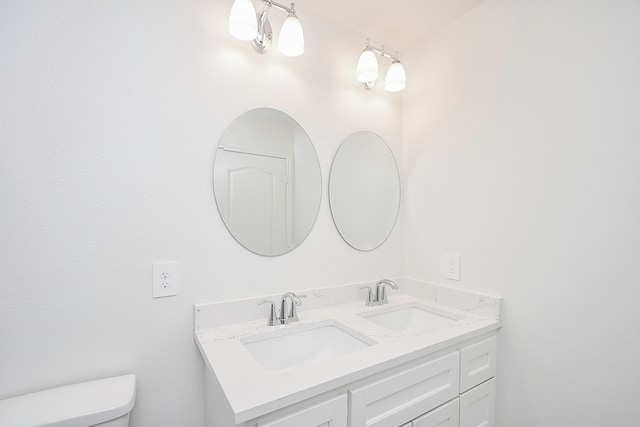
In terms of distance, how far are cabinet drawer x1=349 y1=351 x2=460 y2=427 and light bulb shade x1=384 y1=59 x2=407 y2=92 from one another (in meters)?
1.34

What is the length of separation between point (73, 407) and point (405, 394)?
40.1 inches

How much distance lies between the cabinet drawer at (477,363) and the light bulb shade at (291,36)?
4.77 ft

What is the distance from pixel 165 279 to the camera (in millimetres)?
1107

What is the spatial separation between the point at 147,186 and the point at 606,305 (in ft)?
5.70

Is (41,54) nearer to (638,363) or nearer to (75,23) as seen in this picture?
(75,23)

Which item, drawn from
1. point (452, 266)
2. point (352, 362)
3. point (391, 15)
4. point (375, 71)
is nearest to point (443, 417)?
point (352, 362)

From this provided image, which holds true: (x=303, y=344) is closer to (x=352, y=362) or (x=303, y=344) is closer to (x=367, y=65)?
(x=352, y=362)

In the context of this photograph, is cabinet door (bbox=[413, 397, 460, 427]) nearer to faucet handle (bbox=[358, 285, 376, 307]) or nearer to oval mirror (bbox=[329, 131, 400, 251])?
faucet handle (bbox=[358, 285, 376, 307])

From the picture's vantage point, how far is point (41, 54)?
942 mm

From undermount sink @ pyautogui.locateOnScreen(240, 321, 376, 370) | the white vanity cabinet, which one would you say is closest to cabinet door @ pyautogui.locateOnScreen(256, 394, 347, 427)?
the white vanity cabinet

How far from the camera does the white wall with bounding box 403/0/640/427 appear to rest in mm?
1025

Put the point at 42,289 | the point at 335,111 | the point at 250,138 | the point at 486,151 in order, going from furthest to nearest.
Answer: the point at 335,111 → the point at 486,151 → the point at 250,138 → the point at 42,289

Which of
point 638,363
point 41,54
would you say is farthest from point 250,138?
point 638,363

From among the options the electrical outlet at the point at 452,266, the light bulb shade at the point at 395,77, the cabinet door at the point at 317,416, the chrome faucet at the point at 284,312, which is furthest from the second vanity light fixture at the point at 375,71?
the cabinet door at the point at 317,416
